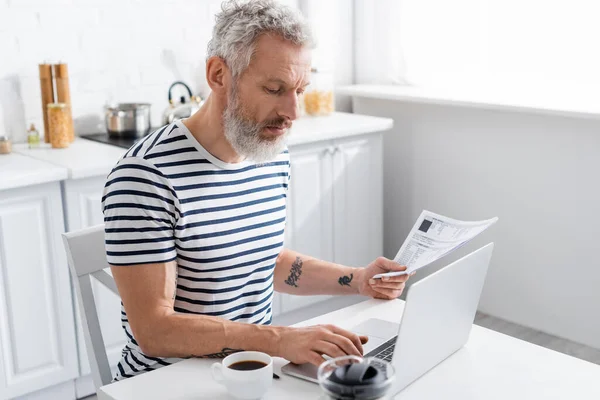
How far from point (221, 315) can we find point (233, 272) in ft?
0.30

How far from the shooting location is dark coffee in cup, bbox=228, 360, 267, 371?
1.21 metres

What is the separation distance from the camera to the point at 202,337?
1.36 meters

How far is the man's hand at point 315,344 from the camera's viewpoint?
1258mm

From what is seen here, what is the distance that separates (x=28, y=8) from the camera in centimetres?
275

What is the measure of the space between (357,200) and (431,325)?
2055mm

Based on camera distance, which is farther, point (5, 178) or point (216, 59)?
point (5, 178)

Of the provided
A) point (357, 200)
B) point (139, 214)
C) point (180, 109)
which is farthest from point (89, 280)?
point (357, 200)

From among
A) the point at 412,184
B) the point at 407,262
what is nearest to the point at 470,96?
the point at 412,184

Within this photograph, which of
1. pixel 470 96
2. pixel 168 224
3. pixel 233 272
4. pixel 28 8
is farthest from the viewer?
pixel 470 96

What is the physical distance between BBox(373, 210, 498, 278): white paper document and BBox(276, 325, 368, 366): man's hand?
0.68 ft

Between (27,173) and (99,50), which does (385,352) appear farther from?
(99,50)

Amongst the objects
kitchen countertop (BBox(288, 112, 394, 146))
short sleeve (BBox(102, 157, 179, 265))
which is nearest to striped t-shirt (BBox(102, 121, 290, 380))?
short sleeve (BBox(102, 157, 179, 265))

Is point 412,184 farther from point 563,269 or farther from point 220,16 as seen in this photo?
point 220,16

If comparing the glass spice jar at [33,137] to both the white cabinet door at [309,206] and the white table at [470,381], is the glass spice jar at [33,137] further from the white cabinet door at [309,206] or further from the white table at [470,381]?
the white table at [470,381]
